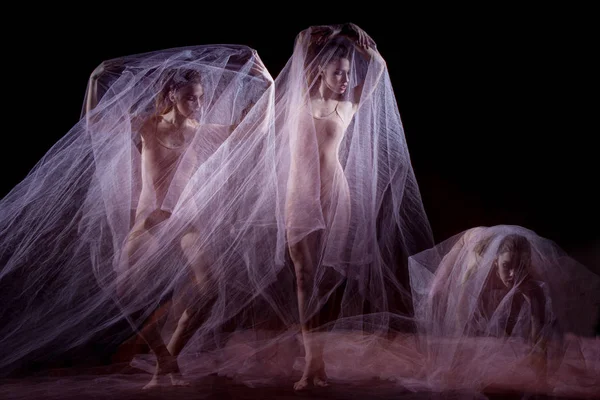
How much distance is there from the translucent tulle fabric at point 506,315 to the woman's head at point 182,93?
102 centimetres

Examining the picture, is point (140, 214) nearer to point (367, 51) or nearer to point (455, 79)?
point (367, 51)

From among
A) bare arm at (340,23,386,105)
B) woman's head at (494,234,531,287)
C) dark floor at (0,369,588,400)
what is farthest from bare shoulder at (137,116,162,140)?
woman's head at (494,234,531,287)

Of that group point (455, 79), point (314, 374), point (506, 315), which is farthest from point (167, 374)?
point (455, 79)

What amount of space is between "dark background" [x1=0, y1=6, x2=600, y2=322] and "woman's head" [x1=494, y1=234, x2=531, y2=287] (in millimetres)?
772

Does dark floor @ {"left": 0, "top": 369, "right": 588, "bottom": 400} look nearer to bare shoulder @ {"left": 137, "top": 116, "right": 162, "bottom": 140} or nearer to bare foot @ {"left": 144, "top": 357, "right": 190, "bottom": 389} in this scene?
bare foot @ {"left": 144, "top": 357, "right": 190, "bottom": 389}

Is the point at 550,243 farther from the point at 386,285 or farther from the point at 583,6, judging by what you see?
the point at 583,6

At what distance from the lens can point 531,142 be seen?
307 cm

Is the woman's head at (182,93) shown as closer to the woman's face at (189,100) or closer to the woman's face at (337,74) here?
the woman's face at (189,100)

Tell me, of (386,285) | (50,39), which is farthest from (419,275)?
(50,39)

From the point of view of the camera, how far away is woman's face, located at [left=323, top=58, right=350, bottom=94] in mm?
2270

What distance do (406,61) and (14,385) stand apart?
2244mm

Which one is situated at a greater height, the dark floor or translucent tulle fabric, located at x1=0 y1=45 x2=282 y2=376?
translucent tulle fabric, located at x1=0 y1=45 x2=282 y2=376

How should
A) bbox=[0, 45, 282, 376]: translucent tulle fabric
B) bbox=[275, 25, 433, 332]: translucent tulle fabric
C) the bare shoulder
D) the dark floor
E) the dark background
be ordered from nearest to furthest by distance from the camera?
the dark floor, bbox=[0, 45, 282, 376]: translucent tulle fabric, bbox=[275, 25, 433, 332]: translucent tulle fabric, the bare shoulder, the dark background

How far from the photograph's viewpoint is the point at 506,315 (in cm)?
219
